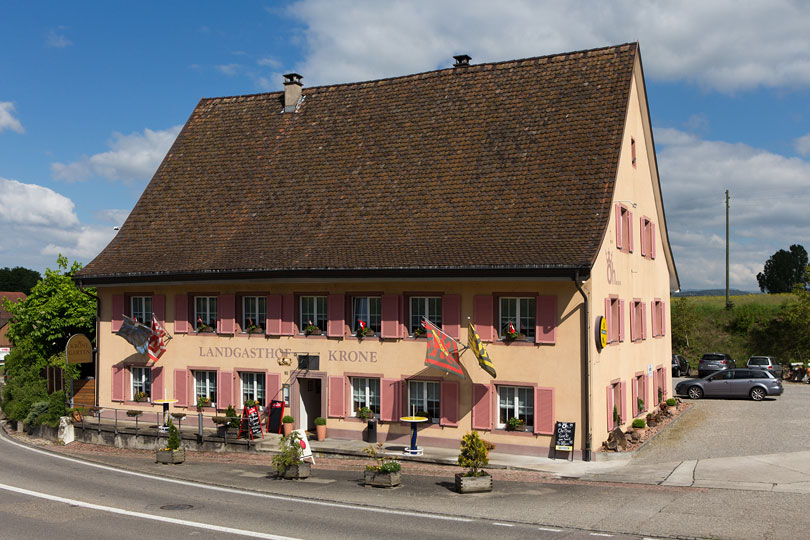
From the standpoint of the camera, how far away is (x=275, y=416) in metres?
26.1

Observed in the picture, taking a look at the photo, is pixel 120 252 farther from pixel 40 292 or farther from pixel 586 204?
pixel 586 204

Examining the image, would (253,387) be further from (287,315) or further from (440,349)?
(440,349)

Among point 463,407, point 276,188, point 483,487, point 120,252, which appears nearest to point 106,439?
point 120,252

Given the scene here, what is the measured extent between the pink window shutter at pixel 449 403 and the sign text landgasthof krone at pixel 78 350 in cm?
1492

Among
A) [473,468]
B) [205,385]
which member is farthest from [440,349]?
[205,385]

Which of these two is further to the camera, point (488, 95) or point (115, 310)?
point (115, 310)

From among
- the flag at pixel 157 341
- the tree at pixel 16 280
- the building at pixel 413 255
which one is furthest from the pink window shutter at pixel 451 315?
the tree at pixel 16 280

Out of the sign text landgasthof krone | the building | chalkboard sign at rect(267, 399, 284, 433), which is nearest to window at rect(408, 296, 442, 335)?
the building

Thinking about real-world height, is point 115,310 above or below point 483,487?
above

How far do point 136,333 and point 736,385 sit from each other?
25.8 metres

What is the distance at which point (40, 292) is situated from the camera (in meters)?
36.9

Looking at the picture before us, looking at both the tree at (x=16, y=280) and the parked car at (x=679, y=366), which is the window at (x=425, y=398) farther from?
the tree at (x=16, y=280)

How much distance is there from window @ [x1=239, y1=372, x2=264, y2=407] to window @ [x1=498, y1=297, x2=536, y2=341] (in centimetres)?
872

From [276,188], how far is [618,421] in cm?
1421
